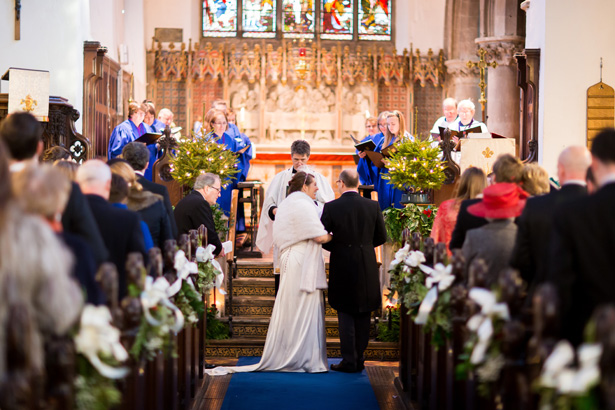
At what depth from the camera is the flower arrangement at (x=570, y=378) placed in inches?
119

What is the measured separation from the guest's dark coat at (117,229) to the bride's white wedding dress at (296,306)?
3.38m

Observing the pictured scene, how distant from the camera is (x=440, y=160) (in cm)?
1030

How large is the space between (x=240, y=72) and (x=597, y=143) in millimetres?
14139

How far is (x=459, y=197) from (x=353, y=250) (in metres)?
2.16

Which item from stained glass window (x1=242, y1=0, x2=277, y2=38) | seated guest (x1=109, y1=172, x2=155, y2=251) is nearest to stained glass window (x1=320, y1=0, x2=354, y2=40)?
stained glass window (x1=242, y1=0, x2=277, y2=38)

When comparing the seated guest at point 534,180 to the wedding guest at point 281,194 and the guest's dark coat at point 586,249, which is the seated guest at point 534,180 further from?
the wedding guest at point 281,194

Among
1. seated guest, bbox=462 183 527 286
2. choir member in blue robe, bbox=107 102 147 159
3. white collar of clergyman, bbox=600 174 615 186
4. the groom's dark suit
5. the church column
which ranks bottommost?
the groom's dark suit

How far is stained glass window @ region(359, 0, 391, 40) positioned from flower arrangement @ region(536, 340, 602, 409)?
16.1m

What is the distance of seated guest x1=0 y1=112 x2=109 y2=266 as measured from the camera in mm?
4070

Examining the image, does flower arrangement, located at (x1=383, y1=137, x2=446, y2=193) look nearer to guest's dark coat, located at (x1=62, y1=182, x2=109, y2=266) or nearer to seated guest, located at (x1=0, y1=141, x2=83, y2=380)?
guest's dark coat, located at (x1=62, y1=182, x2=109, y2=266)

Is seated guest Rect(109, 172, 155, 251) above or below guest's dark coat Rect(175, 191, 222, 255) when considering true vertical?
above

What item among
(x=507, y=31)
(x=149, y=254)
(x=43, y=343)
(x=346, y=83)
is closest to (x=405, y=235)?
(x=149, y=254)

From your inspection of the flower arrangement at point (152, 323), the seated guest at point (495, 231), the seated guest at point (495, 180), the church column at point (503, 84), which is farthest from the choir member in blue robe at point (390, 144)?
the flower arrangement at point (152, 323)

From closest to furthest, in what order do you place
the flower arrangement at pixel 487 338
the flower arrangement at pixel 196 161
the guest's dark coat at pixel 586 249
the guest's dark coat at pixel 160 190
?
the guest's dark coat at pixel 586 249, the flower arrangement at pixel 487 338, the guest's dark coat at pixel 160 190, the flower arrangement at pixel 196 161
